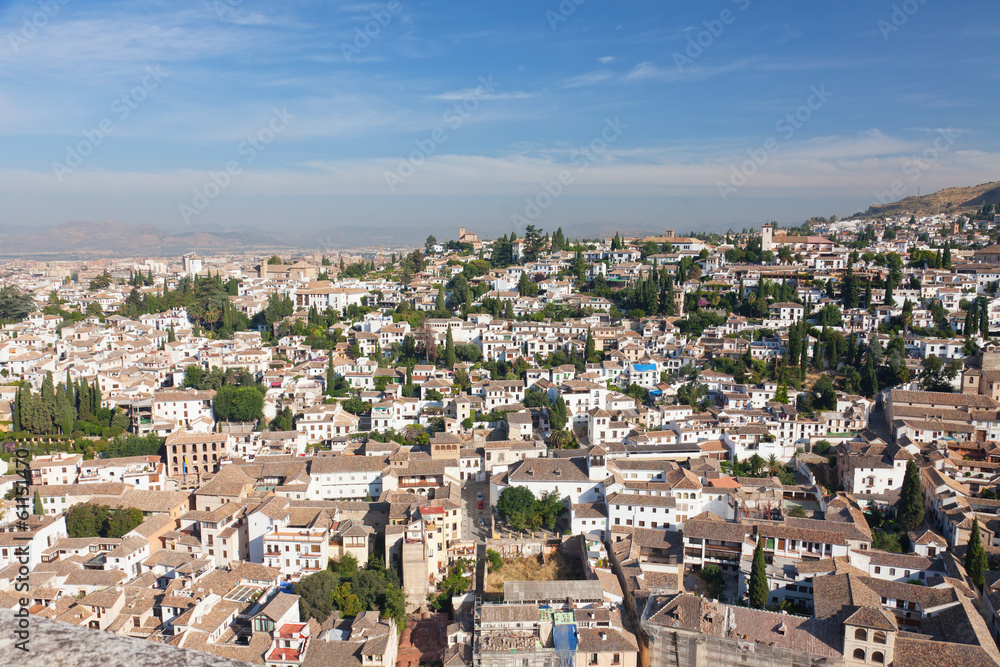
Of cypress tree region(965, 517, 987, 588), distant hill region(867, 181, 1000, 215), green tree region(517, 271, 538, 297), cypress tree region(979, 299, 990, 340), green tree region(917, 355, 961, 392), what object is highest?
distant hill region(867, 181, 1000, 215)

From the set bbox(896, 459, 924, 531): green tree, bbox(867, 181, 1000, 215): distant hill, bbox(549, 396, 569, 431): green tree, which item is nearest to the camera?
bbox(896, 459, 924, 531): green tree

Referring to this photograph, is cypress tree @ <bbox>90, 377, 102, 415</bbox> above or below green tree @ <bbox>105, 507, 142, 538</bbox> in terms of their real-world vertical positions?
above

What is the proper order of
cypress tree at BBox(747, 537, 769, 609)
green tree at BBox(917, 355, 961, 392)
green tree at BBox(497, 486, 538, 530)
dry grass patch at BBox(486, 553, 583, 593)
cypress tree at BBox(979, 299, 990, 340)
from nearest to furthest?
1. cypress tree at BBox(747, 537, 769, 609)
2. dry grass patch at BBox(486, 553, 583, 593)
3. green tree at BBox(497, 486, 538, 530)
4. green tree at BBox(917, 355, 961, 392)
5. cypress tree at BBox(979, 299, 990, 340)

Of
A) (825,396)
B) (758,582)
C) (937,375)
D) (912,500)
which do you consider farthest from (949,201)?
(758,582)

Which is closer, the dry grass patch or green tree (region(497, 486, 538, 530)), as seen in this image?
the dry grass patch

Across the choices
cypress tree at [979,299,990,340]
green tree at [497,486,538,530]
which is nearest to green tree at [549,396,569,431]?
green tree at [497,486,538,530]

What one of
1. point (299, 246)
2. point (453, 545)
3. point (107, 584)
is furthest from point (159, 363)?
point (299, 246)

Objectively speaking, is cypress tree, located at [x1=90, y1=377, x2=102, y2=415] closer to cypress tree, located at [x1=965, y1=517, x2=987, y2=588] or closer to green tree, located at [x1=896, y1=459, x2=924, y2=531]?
green tree, located at [x1=896, y1=459, x2=924, y2=531]
